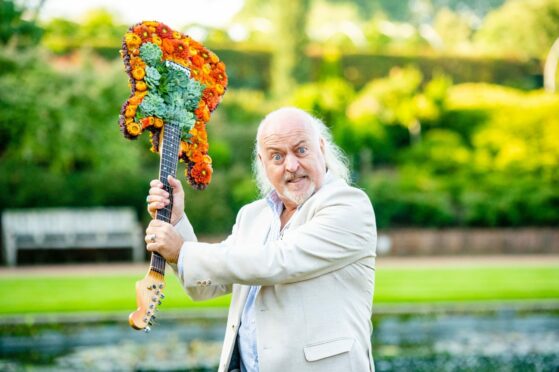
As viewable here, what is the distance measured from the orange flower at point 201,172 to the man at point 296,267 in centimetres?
16

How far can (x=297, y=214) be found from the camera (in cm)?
293

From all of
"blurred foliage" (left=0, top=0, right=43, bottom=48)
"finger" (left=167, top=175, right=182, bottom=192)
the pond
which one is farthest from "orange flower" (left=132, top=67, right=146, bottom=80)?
"blurred foliage" (left=0, top=0, right=43, bottom=48)

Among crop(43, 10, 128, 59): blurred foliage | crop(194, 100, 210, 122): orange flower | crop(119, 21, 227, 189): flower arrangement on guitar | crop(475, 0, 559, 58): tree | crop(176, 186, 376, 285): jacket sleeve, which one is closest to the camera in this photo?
crop(176, 186, 376, 285): jacket sleeve

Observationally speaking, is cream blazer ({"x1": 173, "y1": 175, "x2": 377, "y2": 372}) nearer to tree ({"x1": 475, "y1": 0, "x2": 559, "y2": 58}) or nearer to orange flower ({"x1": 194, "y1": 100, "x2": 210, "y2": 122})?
orange flower ({"x1": 194, "y1": 100, "x2": 210, "y2": 122})

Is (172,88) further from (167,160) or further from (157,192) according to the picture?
(157,192)

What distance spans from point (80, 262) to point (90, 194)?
4.48 ft

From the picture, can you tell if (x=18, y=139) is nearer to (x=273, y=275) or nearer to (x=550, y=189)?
(x=550, y=189)

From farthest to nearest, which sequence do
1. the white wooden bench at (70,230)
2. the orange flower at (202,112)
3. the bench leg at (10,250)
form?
the white wooden bench at (70,230) < the bench leg at (10,250) < the orange flower at (202,112)

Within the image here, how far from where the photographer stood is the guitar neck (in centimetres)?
288

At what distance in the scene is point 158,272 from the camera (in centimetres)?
278

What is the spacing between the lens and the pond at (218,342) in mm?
7328

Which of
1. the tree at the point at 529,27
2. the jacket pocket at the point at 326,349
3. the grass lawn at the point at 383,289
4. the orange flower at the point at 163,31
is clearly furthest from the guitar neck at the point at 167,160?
the tree at the point at 529,27

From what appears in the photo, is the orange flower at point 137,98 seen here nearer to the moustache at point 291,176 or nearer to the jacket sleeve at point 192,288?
the jacket sleeve at point 192,288

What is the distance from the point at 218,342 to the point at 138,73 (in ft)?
18.5
